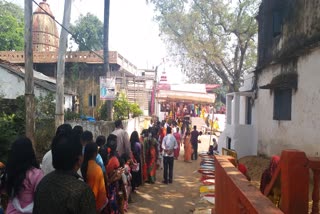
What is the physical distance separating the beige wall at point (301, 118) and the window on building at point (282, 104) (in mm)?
205

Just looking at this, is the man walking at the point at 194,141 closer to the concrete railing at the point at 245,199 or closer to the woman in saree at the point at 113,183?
the woman in saree at the point at 113,183

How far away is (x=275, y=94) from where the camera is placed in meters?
10.0

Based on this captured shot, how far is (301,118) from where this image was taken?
8.31 meters

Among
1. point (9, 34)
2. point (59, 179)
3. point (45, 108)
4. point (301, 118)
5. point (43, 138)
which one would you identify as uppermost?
point (9, 34)

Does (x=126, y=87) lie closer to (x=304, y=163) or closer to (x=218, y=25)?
(x=218, y=25)

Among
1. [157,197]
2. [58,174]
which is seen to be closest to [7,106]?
[157,197]

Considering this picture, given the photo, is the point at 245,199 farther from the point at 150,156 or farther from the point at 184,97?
the point at 184,97

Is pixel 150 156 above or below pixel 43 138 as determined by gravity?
below

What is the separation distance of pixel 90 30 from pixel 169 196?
26.7 meters

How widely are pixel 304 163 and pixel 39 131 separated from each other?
30.6 ft

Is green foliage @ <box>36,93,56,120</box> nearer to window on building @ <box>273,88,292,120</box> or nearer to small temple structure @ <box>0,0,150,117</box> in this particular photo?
small temple structure @ <box>0,0,150,117</box>

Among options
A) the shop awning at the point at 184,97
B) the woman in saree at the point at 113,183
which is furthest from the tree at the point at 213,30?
the woman in saree at the point at 113,183

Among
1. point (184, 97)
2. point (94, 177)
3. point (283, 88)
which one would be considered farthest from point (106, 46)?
point (94, 177)

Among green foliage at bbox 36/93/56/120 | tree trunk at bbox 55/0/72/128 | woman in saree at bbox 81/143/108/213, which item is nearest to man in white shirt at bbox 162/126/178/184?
tree trunk at bbox 55/0/72/128
